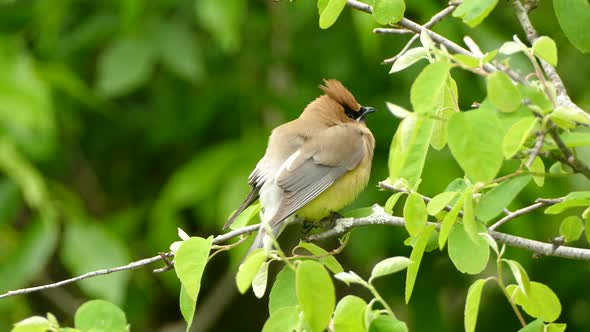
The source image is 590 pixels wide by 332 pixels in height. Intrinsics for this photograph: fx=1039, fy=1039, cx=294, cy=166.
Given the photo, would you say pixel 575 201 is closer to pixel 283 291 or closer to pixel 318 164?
pixel 283 291

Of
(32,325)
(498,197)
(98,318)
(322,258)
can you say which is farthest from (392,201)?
(32,325)

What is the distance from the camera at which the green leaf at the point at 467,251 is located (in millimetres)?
2721

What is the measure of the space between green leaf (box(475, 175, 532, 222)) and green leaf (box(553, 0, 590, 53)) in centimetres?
51

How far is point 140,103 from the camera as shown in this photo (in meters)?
7.89

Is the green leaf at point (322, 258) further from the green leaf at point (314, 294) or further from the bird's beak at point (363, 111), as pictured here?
the bird's beak at point (363, 111)

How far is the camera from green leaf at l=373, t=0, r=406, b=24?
299 centimetres

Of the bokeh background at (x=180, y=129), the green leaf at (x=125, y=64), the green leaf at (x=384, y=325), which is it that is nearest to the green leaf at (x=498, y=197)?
the green leaf at (x=384, y=325)

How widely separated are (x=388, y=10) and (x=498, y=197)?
2.19 ft

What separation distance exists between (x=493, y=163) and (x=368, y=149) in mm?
2826

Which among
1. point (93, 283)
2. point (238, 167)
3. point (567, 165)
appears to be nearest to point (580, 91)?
point (238, 167)

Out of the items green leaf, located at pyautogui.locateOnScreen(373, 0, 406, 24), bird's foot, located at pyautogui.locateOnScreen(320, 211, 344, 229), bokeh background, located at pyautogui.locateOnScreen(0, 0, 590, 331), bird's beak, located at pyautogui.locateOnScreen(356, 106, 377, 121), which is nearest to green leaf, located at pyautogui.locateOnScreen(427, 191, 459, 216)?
green leaf, located at pyautogui.locateOnScreen(373, 0, 406, 24)

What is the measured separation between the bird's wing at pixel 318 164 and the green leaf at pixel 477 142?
2.02 m

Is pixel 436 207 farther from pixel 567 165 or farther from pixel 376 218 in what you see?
pixel 376 218

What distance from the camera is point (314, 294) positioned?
2.42 m
